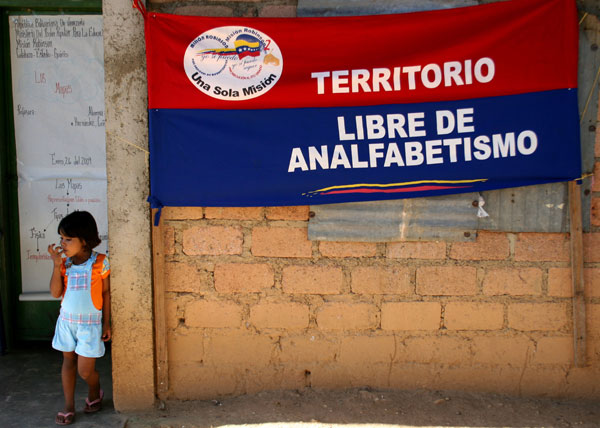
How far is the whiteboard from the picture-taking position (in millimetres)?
4184

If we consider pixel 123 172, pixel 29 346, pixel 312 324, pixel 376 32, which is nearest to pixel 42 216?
pixel 29 346

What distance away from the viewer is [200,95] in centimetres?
313

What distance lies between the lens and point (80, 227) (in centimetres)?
309

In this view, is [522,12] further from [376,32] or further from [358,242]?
[358,242]

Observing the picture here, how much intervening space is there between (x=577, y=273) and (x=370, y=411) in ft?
4.81

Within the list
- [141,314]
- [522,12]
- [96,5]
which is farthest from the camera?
[96,5]

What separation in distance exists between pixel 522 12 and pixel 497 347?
1.96 metres

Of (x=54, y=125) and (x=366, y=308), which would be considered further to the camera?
(x=54, y=125)

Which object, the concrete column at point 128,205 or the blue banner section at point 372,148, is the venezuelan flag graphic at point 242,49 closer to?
the blue banner section at point 372,148

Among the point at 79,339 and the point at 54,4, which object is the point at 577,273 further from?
the point at 54,4

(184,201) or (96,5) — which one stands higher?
(96,5)

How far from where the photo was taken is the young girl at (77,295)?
3102 mm

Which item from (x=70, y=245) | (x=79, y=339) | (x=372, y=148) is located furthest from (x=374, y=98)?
(x=79, y=339)

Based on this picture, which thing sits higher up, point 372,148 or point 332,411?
point 372,148
